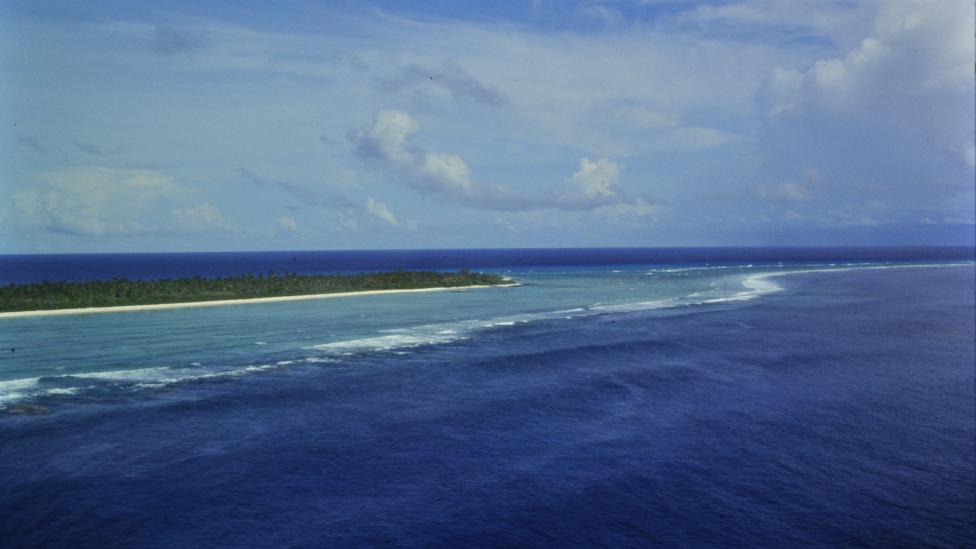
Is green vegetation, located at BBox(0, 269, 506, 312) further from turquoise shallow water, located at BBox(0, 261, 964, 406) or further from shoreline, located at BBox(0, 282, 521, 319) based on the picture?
turquoise shallow water, located at BBox(0, 261, 964, 406)

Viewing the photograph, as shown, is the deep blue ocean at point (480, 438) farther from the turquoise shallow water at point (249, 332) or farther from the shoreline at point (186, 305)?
the shoreline at point (186, 305)

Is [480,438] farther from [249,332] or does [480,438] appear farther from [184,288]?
[184,288]

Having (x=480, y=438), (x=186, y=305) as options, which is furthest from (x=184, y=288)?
(x=480, y=438)

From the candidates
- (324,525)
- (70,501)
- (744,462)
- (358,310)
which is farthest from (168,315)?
(744,462)

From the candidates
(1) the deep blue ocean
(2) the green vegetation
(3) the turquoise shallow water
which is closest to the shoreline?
(2) the green vegetation

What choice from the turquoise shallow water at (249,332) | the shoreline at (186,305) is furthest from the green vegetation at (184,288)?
the turquoise shallow water at (249,332)

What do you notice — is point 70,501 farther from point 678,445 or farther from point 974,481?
point 974,481

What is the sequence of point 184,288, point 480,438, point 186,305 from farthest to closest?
point 184,288 → point 186,305 → point 480,438

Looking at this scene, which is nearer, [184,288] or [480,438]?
[480,438]
